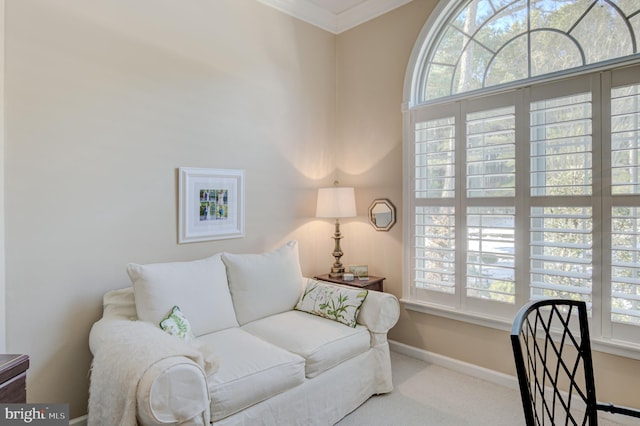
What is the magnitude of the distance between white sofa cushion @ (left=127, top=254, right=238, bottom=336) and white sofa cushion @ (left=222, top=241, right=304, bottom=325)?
7cm

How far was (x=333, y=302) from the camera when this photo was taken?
261cm

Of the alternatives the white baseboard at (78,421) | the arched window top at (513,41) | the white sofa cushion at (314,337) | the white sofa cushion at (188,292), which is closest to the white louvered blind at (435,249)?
the white sofa cushion at (314,337)

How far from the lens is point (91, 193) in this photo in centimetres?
223

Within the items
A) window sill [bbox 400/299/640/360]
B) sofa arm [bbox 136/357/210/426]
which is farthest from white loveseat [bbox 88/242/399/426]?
window sill [bbox 400/299/640/360]

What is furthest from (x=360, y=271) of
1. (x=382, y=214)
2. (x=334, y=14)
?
(x=334, y=14)

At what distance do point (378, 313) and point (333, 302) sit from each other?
1.06 feet

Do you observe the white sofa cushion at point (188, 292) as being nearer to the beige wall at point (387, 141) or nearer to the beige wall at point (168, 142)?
the beige wall at point (168, 142)

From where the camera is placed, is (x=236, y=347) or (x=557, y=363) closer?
(x=557, y=363)

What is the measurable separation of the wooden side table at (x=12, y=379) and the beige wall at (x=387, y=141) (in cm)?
264

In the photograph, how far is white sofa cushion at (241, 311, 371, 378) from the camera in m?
2.15

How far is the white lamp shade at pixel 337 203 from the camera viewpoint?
3264mm

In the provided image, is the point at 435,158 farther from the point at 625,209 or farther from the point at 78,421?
the point at 78,421

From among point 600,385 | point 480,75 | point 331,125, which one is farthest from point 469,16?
point 600,385

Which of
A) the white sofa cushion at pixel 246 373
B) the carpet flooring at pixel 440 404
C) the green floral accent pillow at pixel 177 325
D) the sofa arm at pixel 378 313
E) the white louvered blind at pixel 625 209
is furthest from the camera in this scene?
the sofa arm at pixel 378 313
